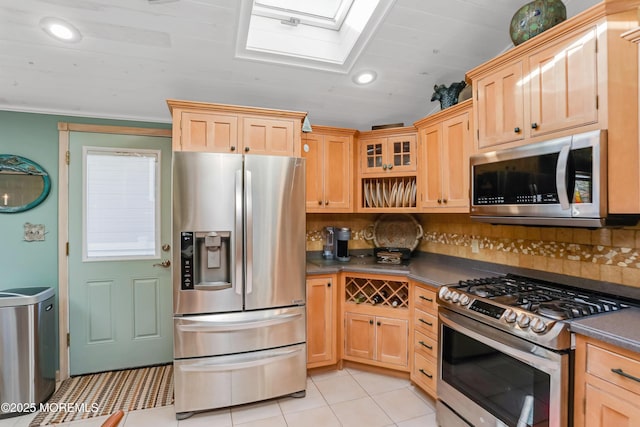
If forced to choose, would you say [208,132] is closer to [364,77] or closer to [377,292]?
[364,77]

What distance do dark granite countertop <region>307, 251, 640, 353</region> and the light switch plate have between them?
2229 mm

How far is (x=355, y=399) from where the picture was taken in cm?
234

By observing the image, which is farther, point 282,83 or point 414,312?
point 282,83

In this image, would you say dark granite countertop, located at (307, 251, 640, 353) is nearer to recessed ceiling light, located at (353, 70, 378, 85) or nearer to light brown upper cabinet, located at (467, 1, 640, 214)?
light brown upper cabinet, located at (467, 1, 640, 214)

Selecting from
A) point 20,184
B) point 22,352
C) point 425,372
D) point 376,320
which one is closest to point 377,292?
point 376,320

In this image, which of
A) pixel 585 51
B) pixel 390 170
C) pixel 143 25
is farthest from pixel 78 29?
pixel 585 51

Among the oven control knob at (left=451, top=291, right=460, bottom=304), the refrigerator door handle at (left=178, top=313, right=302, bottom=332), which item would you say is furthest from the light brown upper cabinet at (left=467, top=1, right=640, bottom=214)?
the refrigerator door handle at (left=178, top=313, right=302, bottom=332)

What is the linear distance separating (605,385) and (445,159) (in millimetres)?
1711

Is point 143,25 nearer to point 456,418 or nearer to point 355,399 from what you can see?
point 355,399

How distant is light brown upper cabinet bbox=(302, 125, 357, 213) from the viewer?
114 inches

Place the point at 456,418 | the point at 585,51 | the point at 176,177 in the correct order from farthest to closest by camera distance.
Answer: the point at 176,177, the point at 456,418, the point at 585,51

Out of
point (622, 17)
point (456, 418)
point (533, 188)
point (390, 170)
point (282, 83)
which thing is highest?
point (282, 83)

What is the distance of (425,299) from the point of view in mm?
2301

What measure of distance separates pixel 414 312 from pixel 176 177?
202 cm
